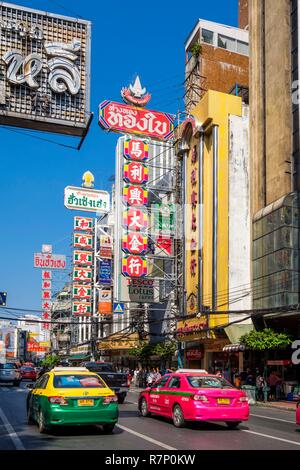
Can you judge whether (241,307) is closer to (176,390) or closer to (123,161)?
(123,161)

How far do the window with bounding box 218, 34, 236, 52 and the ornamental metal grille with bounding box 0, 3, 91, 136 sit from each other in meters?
39.7

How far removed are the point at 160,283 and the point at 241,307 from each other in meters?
Answer: 12.1

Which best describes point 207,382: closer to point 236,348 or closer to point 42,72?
point 42,72

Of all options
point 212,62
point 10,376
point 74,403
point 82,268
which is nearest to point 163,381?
point 74,403

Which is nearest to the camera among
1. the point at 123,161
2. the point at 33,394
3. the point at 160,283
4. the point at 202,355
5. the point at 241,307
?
the point at 33,394

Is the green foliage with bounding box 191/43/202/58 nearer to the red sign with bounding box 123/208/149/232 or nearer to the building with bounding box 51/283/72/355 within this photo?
the red sign with bounding box 123/208/149/232

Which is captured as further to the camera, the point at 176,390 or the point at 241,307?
the point at 241,307

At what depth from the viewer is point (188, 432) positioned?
14.2m

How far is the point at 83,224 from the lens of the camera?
67250mm

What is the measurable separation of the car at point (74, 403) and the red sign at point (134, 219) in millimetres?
28775

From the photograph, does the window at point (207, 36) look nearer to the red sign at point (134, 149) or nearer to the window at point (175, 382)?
the red sign at point (134, 149)

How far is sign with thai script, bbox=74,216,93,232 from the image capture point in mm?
66938

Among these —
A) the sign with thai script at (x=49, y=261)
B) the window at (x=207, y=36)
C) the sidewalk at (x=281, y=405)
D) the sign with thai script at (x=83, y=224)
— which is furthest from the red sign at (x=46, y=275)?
the sidewalk at (x=281, y=405)
